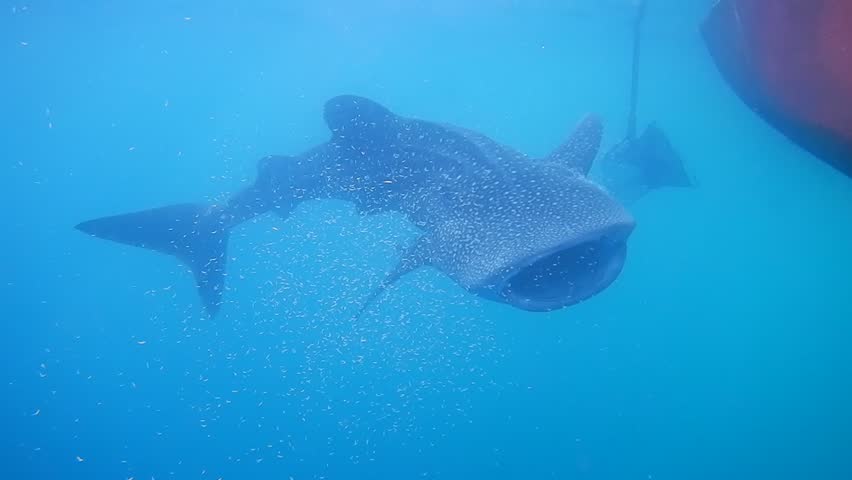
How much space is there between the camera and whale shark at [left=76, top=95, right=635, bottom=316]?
317 cm

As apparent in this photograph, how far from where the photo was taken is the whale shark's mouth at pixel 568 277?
323 centimetres

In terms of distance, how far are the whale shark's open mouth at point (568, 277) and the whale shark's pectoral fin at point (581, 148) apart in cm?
148

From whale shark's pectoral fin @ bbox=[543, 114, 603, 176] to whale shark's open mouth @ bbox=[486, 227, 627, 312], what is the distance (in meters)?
1.48

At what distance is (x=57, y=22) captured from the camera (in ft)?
76.0

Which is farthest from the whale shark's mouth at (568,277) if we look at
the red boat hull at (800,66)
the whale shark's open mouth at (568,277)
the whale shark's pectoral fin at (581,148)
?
the whale shark's pectoral fin at (581,148)

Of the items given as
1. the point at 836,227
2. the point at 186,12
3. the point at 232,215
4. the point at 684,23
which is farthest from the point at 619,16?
the point at 836,227

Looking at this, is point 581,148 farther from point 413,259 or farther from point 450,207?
point 413,259

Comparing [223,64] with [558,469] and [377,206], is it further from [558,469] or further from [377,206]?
[377,206]

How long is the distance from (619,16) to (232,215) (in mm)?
21290

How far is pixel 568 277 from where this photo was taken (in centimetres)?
344

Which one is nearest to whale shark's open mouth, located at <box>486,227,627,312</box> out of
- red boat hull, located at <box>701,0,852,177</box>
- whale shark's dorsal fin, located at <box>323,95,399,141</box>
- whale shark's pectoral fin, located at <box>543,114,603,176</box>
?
red boat hull, located at <box>701,0,852,177</box>

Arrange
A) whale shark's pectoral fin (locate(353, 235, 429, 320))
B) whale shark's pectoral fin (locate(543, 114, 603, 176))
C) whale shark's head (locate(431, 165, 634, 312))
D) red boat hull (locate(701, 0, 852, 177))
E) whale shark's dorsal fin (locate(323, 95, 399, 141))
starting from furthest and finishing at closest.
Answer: whale shark's pectoral fin (locate(543, 114, 603, 176)) → whale shark's dorsal fin (locate(323, 95, 399, 141)) → whale shark's pectoral fin (locate(353, 235, 429, 320)) → whale shark's head (locate(431, 165, 634, 312)) → red boat hull (locate(701, 0, 852, 177))

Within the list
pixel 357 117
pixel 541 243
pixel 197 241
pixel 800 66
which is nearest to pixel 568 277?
pixel 541 243

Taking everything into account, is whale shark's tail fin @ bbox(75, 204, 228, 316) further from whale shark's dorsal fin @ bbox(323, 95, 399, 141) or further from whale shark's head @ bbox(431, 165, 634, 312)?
whale shark's head @ bbox(431, 165, 634, 312)
